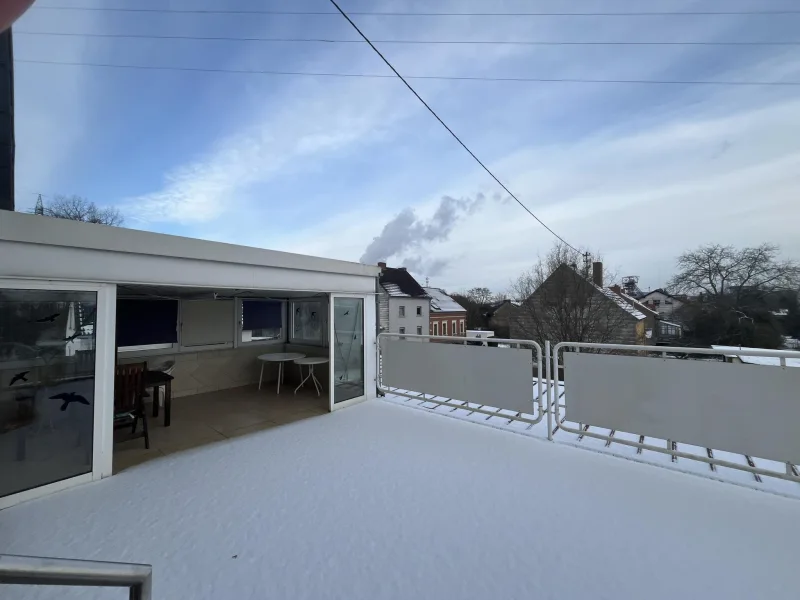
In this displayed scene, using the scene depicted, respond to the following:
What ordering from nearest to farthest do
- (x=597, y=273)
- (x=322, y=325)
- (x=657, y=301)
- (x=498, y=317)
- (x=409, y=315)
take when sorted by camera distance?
(x=322, y=325) < (x=597, y=273) < (x=409, y=315) < (x=498, y=317) < (x=657, y=301)

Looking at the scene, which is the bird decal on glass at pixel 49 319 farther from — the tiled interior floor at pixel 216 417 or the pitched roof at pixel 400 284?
the pitched roof at pixel 400 284

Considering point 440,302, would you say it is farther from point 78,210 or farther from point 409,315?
point 78,210

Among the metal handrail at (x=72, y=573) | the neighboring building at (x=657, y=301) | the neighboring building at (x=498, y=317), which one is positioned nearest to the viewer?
the metal handrail at (x=72, y=573)

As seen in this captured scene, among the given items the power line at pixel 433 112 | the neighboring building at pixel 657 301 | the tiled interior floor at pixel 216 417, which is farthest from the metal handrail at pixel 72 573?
the neighboring building at pixel 657 301

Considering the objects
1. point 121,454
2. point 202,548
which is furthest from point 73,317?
point 202,548

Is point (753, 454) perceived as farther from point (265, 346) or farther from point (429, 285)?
point (429, 285)

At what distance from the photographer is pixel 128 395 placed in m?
3.75

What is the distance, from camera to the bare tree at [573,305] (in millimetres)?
16484

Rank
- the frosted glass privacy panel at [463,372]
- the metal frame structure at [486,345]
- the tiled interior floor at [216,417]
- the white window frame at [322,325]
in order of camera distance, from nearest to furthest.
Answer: the tiled interior floor at [216,417] → the metal frame structure at [486,345] → the frosted glass privacy panel at [463,372] → the white window frame at [322,325]

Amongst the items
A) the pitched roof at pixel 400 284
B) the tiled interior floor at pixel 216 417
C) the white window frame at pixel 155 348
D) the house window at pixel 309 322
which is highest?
the pitched roof at pixel 400 284

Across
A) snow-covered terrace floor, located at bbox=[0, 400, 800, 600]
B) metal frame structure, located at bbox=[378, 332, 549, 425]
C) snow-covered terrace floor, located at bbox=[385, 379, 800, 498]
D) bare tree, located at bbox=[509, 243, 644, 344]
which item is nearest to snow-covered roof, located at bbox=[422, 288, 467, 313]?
bare tree, located at bbox=[509, 243, 644, 344]

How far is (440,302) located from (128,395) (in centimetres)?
2835

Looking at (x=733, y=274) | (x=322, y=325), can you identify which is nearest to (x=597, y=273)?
(x=733, y=274)

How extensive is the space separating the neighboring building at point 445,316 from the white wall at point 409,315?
1072mm
